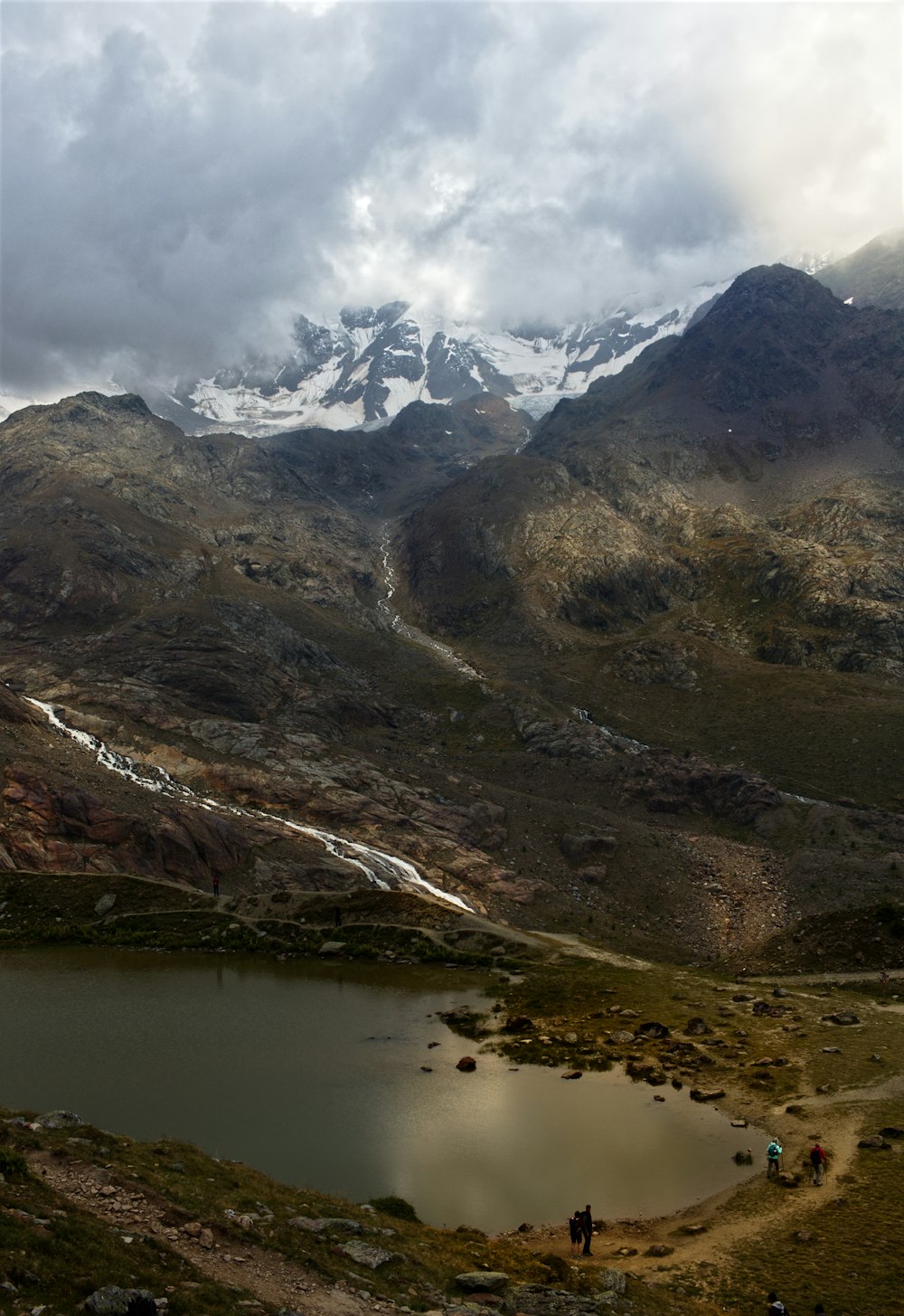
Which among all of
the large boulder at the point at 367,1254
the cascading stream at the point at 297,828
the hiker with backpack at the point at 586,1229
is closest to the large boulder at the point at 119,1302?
the large boulder at the point at 367,1254

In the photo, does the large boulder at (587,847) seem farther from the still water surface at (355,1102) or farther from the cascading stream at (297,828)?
the still water surface at (355,1102)

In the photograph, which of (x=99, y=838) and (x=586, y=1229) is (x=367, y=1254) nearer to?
(x=586, y=1229)

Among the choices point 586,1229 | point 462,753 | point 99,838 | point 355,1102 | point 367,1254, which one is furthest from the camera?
point 462,753

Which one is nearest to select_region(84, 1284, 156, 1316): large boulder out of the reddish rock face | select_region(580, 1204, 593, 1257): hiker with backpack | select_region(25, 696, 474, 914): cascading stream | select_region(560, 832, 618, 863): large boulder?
select_region(580, 1204, 593, 1257): hiker with backpack

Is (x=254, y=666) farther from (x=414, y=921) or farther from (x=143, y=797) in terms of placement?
(x=414, y=921)

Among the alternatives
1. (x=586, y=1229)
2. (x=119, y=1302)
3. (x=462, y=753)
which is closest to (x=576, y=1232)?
(x=586, y=1229)
